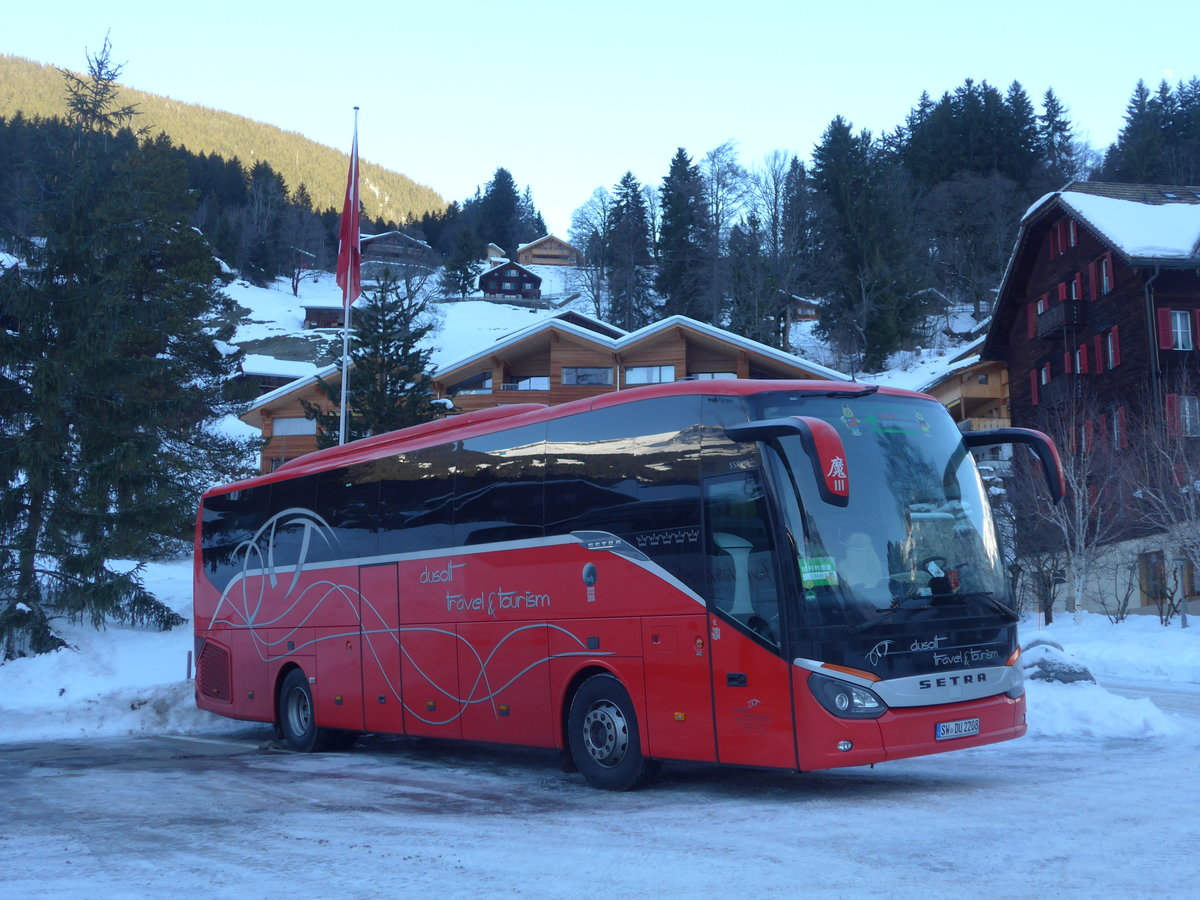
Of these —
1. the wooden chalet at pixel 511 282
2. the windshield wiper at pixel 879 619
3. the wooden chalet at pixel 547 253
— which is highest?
the wooden chalet at pixel 547 253


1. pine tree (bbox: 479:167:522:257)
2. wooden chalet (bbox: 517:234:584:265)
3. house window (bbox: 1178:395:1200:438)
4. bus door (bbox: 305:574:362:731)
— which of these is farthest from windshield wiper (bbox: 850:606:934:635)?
pine tree (bbox: 479:167:522:257)

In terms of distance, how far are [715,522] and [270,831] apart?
161 inches

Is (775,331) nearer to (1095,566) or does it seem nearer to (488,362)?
(488,362)

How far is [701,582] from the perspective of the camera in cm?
927

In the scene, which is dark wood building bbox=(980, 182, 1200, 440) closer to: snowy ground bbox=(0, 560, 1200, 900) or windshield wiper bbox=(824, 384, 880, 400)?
snowy ground bbox=(0, 560, 1200, 900)

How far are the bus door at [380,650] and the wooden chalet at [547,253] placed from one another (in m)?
135

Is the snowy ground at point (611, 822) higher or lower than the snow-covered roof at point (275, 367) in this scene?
lower

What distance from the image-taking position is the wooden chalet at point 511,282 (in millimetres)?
125812

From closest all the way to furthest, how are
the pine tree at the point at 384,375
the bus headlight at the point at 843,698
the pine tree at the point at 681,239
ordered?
the bus headlight at the point at 843,698 < the pine tree at the point at 384,375 < the pine tree at the point at 681,239

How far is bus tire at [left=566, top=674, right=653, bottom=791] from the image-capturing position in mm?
9844

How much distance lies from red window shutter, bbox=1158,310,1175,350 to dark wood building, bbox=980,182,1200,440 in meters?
0.03

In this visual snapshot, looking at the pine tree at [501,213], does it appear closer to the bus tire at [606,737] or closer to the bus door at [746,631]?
the bus tire at [606,737]

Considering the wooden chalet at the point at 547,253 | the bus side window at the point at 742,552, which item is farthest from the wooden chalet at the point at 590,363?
the wooden chalet at the point at 547,253

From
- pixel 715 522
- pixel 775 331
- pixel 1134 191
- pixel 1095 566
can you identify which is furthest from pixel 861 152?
pixel 715 522
